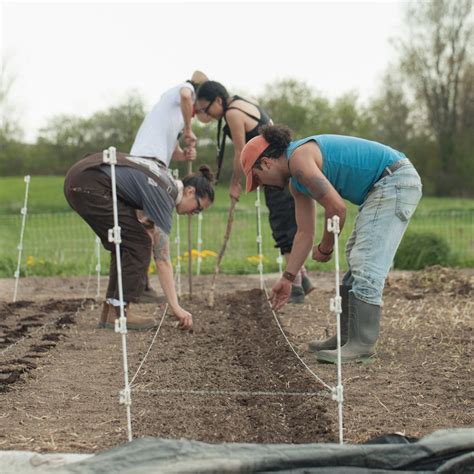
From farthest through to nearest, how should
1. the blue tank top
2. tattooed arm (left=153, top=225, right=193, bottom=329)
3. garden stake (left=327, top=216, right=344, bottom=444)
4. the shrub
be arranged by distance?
the shrub < tattooed arm (left=153, top=225, right=193, bottom=329) < the blue tank top < garden stake (left=327, top=216, right=344, bottom=444)

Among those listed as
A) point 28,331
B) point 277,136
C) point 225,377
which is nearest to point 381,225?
point 277,136

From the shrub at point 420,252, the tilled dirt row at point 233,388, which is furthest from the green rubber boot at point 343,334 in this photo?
the shrub at point 420,252

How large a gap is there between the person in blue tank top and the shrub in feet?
17.6

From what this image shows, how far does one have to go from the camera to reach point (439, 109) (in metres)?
28.8

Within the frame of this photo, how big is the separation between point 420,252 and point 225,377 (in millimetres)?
5989

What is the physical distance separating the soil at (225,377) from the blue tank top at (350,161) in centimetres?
100

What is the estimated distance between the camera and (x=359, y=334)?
14.9 ft

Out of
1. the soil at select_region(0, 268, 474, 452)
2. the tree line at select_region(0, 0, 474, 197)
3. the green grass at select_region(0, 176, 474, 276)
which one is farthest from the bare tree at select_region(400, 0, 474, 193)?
the soil at select_region(0, 268, 474, 452)

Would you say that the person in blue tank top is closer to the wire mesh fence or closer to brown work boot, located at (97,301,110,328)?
brown work boot, located at (97,301,110,328)

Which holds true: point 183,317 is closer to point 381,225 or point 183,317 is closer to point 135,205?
point 135,205

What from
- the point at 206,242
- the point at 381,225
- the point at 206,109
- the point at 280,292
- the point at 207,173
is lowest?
the point at 206,242

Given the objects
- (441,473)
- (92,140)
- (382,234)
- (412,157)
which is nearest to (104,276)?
(382,234)

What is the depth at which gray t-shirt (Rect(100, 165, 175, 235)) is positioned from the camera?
5.27 metres

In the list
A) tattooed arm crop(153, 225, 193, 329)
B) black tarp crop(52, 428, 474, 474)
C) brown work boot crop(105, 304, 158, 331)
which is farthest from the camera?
brown work boot crop(105, 304, 158, 331)
